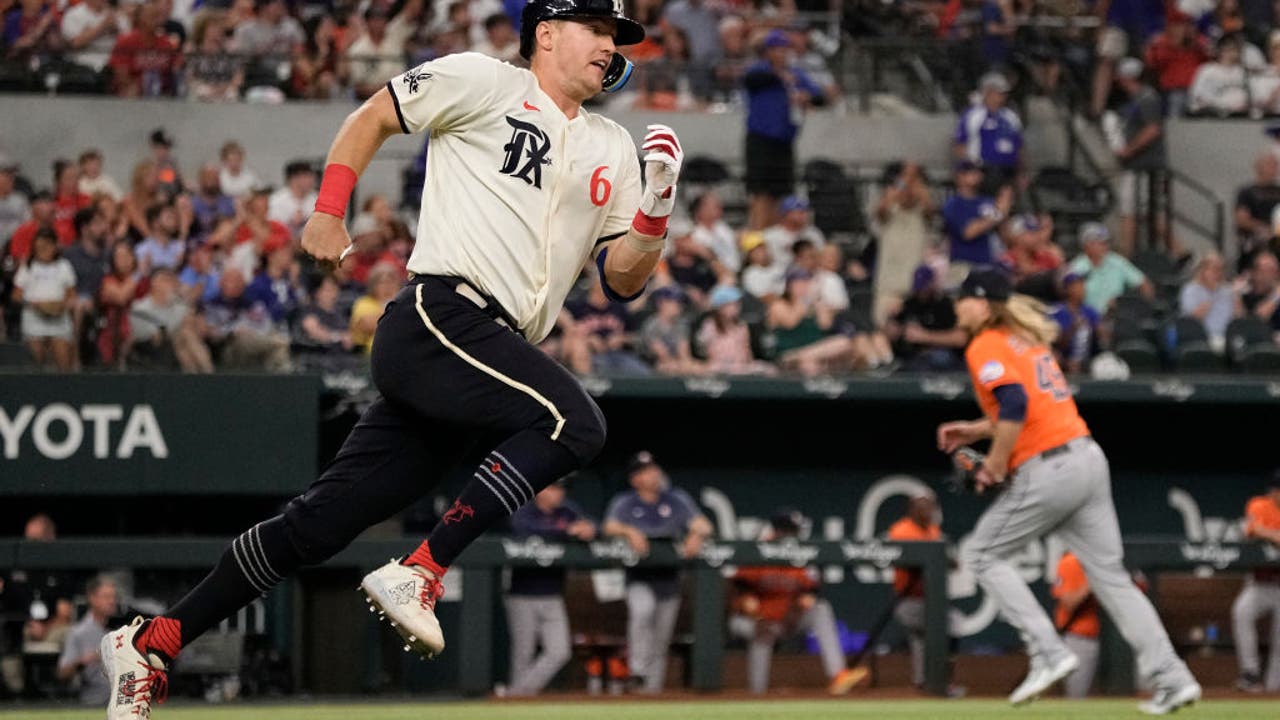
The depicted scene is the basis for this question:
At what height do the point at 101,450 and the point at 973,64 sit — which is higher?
the point at 973,64

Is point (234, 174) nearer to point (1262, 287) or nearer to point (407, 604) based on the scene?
point (1262, 287)

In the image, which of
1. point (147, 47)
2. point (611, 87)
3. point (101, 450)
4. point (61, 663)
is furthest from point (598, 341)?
point (611, 87)

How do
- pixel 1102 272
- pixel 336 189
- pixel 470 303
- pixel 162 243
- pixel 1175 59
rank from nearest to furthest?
pixel 336 189, pixel 470 303, pixel 162 243, pixel 1102 272, pixel 1175 59

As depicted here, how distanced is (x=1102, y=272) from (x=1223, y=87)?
390 centimetres

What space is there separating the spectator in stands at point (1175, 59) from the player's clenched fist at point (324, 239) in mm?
14208

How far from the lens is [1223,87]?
1758cm

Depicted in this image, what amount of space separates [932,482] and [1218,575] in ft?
8.45

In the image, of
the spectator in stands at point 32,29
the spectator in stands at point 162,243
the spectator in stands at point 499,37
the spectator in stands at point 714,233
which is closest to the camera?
the spectator in stands at point 162,243

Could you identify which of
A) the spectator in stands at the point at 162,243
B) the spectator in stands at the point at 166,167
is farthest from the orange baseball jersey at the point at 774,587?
the spectator in stands at the point at 166,167

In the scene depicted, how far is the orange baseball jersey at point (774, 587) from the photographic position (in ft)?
37.6

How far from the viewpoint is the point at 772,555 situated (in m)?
11.3

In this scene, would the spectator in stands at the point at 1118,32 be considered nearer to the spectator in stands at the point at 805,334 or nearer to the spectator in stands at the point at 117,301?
the spectator in stands at the point at 805,334

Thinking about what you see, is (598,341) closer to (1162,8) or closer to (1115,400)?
(1115,400)

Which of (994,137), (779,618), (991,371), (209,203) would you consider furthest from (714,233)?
(991,371)
